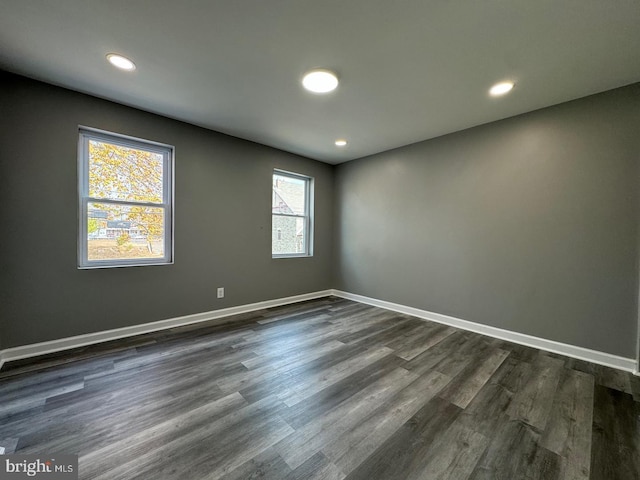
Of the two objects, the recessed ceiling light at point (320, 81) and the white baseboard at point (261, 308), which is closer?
the recessed ceiling light at point (320, 81)

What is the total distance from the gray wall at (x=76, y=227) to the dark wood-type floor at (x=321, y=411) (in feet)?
1.55

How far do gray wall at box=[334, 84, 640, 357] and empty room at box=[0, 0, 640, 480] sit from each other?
0.02 metres

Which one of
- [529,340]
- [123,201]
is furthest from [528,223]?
[123,201]

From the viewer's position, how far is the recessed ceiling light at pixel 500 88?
7.32ft

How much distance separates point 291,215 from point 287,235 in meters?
0.37

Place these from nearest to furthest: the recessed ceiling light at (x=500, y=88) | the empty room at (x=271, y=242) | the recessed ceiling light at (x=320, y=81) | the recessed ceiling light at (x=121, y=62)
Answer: the empty room at (x=271, y=242), the recessed ceiling light at (x=121, y=62), the recessed ceiling light at (x=320, y=81), the recessed ceiling light at (x=500, y=88)

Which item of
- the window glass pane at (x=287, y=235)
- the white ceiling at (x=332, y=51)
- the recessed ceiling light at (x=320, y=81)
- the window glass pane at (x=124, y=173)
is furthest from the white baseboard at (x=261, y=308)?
the recessed ceiling light at (x=320, y=81)

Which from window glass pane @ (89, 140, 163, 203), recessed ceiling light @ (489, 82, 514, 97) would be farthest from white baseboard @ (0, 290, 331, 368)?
recessed ceiling light @ (489, 82, 514, 97)

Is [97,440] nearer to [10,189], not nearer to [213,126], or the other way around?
[10,189]

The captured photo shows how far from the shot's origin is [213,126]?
127 inches

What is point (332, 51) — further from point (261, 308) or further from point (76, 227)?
point (261, 308)

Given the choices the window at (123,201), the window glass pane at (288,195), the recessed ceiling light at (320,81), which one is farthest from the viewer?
the window glass pane at (288,195)

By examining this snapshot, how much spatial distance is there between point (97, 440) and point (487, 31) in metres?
3.45

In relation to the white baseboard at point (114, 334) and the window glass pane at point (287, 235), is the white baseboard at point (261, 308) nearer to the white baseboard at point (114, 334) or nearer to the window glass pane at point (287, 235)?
the white baseboard at point (114, 334)
